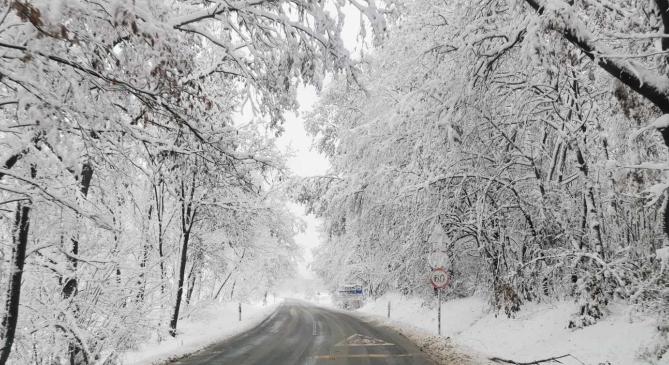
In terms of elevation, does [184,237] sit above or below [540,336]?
above

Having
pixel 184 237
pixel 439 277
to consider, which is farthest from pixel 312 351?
pixel 184 237

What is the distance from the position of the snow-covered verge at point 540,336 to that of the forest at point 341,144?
427 mm

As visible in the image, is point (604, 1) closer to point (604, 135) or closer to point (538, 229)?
point (604, 135)

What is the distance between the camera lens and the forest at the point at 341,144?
400 cm

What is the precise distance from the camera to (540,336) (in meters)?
10.8

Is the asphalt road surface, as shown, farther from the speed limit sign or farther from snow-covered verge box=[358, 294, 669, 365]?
the speed limit sign

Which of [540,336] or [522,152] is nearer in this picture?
[540,336]

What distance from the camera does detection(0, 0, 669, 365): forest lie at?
400cm

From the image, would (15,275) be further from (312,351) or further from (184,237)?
(184,237)

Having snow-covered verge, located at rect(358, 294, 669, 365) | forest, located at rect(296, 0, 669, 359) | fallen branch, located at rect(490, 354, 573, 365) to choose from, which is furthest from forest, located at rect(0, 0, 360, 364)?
snow-covered verge, located at rect(358, 294, 669, 365)

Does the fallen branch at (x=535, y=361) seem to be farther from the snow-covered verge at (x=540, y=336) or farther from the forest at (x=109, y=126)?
the forest at (x=109, y=126)

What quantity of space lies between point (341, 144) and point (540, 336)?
25.0 ft

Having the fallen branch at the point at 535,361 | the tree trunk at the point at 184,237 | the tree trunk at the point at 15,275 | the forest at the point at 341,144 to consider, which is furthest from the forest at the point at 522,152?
the tree trunk at the point at 15,275

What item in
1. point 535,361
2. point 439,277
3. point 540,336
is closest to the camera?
point 535,361
